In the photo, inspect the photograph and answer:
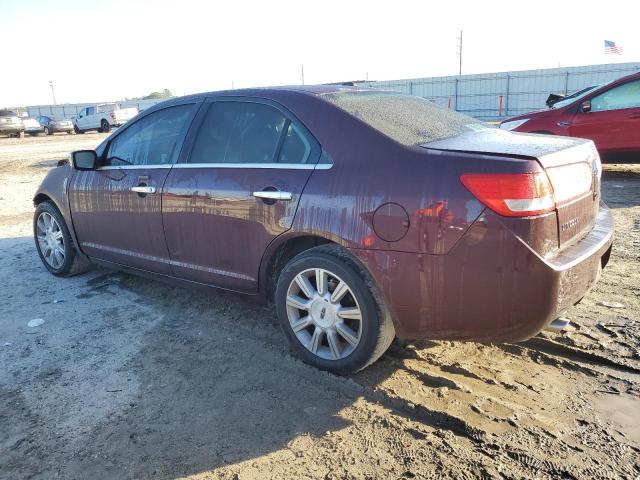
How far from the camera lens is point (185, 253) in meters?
3.88

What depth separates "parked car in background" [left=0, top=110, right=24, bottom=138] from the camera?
3022cm

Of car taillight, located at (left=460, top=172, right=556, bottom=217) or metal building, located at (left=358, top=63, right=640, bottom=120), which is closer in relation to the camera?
car taillight, located at (left=460, top=172, right=556, bottom=217)

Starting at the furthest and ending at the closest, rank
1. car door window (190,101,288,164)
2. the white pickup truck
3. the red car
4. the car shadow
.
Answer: the white pickup truck → the red car → car door window (190,101,288,164) → the car shadow

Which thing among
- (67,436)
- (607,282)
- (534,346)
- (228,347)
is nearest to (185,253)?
(228,347)

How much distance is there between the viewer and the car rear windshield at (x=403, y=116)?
9.97ft

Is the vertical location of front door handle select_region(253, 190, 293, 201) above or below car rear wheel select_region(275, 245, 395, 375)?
above

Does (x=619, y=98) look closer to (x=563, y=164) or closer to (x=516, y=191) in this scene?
(x=563, y=164)

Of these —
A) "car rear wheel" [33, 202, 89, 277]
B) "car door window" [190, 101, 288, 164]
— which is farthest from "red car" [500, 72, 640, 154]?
"car rear wheel" [33, 202, 89, 277]

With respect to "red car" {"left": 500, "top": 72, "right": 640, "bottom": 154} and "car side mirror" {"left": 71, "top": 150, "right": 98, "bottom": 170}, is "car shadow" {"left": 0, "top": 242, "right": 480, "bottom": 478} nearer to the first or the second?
"car side mirror" {"left": 71, "top": 150, "right": 98, "bottom": 170}

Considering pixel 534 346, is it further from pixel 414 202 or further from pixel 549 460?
pixel 414 202

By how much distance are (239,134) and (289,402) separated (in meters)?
1.83

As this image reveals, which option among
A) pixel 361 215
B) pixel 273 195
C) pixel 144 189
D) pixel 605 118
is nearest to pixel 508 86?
pixel 605 118

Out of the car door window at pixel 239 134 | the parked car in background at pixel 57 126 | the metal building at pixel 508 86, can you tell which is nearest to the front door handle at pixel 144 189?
the car door window at pixel 239 134

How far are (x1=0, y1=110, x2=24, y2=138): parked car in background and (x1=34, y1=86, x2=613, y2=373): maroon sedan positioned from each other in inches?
1230
